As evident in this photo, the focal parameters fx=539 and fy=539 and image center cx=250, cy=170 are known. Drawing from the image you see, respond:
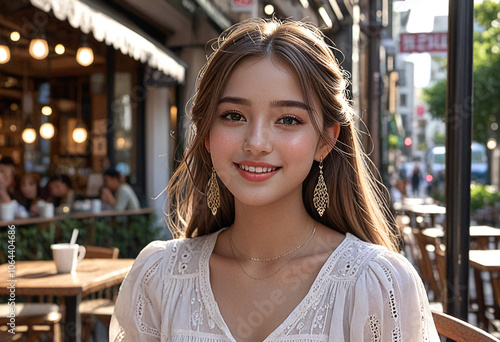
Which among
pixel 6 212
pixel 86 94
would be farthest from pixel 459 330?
pixel 86 94

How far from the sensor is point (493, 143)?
2070 cm

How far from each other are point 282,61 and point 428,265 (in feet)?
10.5

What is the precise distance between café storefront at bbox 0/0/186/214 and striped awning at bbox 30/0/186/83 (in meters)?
0.01

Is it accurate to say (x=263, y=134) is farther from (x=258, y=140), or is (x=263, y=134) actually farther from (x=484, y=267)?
(x=484, y=267)

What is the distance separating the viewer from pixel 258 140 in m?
1.47

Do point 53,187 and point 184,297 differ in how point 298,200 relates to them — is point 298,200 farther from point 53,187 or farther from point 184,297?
point 53,187

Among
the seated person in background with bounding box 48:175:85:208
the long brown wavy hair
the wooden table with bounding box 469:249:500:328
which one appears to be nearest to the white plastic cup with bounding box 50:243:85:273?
the long brown wavy hair

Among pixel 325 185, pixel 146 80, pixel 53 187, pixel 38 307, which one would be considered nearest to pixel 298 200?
pixel 325 185

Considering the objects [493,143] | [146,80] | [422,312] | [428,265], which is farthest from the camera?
[493,143]

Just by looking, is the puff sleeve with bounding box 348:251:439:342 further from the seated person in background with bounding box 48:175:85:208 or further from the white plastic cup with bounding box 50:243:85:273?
the seated person in background with bounding box 48:175:85:208

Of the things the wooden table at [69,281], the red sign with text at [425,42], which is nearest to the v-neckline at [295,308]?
the wooden table at [69,281]

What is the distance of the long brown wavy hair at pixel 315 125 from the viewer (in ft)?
5.10

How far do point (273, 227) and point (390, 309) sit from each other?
42cm

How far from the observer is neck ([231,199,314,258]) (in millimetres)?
1662
